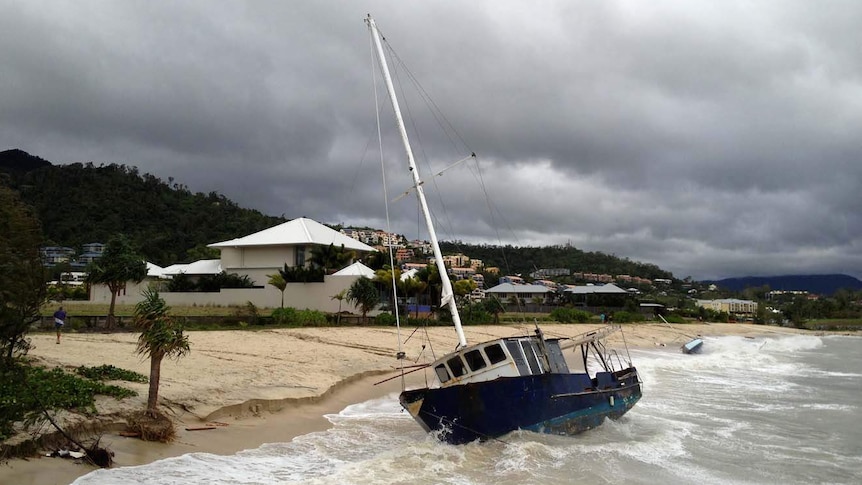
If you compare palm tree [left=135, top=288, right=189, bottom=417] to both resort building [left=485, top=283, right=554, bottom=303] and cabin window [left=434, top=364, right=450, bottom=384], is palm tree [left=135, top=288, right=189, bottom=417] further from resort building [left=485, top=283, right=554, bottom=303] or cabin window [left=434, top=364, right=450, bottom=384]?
resort building [left=485, top=283, right=554, bottom=303]

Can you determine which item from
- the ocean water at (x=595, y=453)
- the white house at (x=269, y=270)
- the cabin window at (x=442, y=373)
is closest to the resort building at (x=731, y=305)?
the white house at (x=269, y=270)

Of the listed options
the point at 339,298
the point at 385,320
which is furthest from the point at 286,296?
the point at 385,320

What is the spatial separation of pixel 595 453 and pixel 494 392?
3.18 metres

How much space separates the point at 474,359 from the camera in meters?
15.7

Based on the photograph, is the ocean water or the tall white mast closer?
the ocean water

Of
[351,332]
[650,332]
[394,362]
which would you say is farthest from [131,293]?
[650,332]

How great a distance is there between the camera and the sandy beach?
12234 millimetres

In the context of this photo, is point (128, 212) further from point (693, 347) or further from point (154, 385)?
point (154, 385)

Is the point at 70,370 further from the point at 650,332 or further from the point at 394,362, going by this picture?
the point at 650,332

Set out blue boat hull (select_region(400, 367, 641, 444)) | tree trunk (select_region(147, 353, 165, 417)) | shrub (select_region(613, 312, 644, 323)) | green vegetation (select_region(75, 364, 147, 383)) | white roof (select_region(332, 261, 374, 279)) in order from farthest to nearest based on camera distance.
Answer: shrub (select_region(613, 312, 644, 323)) < white roof (select_region(332, 261, 374, 279)) < green vegetation (select_region(75, 364, 147, 383)) < blue boat hull (select_region(400, 367, 641, 444)) < tree trunk (select_region(147, 353, 165, 417))

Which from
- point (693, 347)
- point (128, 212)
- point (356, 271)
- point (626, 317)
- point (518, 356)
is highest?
point (128, 212)

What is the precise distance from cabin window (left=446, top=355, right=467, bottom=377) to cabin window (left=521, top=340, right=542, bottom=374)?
1.66 metres

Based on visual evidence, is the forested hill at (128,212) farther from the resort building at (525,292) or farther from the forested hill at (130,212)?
the resort building at (525,292)

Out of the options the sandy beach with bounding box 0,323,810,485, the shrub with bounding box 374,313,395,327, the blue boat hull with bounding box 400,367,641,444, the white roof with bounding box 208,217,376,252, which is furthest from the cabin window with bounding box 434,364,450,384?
the white roof with bounding box 208,217,376,252
